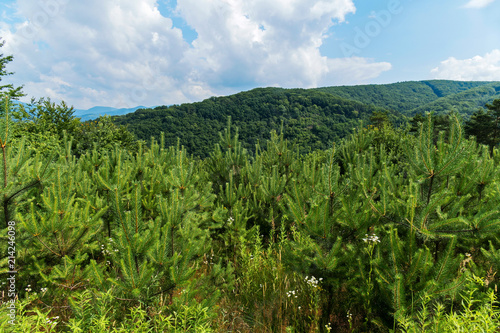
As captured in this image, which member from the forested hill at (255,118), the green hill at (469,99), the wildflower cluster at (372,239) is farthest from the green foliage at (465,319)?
the green hill at (469,99)

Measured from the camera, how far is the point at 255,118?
4668 inches

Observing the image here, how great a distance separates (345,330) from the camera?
2451 millimetres

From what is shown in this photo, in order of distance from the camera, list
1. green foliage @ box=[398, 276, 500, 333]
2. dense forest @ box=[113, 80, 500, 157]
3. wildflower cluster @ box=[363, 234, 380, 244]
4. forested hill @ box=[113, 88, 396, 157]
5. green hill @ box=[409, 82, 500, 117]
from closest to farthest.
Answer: green foliage @ box=[398, 276, 500, 333] → wildflower cluster @ box=[363, 234, 380, 244] → dense forest @ box=[113, 80, 500, 157] → forested hill @ box=[113, 88, 396, 157] → green hill @ box=[409, 82, 500, 117]

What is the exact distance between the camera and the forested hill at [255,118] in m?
88.2

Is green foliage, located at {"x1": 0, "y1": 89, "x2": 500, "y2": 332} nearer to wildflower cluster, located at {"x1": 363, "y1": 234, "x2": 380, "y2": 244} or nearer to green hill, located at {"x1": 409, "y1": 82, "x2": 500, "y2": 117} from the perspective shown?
wildflower cluster, located at {"x1": 363, "y1": 234, "x2": 380, "y2": 244}

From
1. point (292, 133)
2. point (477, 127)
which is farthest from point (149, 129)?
point (477, 127)

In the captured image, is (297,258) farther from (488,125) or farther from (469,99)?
(469,99)

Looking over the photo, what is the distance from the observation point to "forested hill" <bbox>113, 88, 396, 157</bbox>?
88.2 m

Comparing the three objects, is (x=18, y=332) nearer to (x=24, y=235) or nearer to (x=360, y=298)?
(x=24, y=235)

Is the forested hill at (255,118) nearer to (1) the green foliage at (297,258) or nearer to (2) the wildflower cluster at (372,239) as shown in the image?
(1) the green foliage at (297,258)

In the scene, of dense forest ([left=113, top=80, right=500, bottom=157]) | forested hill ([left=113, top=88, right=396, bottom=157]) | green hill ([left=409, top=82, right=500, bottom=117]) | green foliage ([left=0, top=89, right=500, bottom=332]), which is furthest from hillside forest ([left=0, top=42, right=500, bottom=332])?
green hill ([left=409, top=82, right=500, bottom=117])

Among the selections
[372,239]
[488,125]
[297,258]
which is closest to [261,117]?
[488,125]

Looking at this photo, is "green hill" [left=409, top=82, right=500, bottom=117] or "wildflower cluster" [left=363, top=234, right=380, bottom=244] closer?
"wildflower cluster" [left=363, top=234, right=380, bottom=244]

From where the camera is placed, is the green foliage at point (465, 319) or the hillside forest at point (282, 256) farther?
the hillside forest at point (282, 256)
